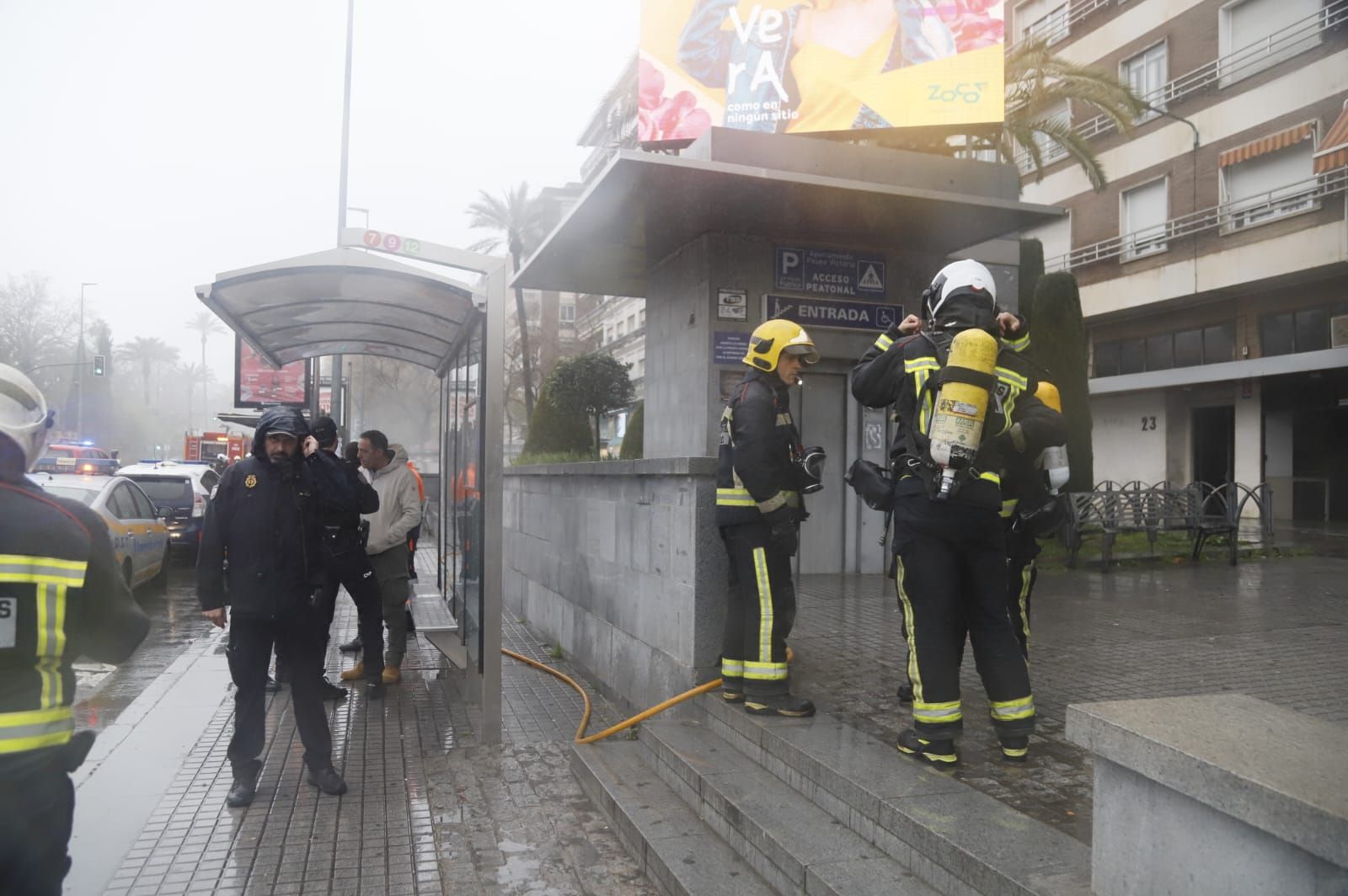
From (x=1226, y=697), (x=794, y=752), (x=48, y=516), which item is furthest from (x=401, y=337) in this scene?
(x=1226, y=697)

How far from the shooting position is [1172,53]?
22.3 m

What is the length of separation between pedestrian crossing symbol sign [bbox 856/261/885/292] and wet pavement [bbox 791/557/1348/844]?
3.18 meters

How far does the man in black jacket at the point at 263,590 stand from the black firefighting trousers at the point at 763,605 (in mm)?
2289

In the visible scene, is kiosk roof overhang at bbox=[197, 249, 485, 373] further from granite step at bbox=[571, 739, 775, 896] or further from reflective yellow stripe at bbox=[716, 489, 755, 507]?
granite step at bbox=[571, 739, 775, 896]

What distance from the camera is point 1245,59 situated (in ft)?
66.8

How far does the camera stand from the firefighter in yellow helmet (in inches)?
191

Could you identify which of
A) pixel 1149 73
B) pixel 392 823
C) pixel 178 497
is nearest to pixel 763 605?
pixel 392 823

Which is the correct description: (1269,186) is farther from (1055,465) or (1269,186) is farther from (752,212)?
(1055,465)

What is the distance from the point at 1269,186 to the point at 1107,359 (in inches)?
255

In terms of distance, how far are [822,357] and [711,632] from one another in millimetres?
5082

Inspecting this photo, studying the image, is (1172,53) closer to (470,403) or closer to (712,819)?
(470,403)

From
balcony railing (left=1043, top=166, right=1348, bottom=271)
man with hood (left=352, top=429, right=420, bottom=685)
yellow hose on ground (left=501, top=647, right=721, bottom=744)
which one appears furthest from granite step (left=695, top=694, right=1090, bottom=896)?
balcony railing (left=1043, top=166, right=1348, bottom=271)

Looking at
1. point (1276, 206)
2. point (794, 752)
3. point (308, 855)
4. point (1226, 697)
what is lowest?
point (308, 855)

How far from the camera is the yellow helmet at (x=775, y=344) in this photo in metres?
4.95
